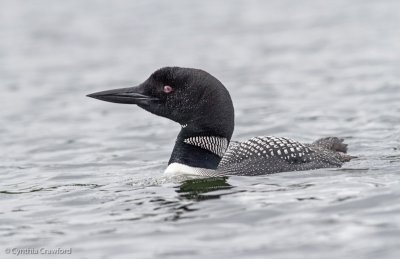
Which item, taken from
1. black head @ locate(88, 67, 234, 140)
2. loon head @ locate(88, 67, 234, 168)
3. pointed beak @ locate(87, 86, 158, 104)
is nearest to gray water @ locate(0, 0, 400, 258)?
loon head @ locate(88, 67, 234, 168)

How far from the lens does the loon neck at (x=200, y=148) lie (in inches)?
294

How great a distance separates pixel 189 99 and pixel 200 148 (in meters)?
0.37

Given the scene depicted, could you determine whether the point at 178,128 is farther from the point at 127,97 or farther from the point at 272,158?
the point at 272,158

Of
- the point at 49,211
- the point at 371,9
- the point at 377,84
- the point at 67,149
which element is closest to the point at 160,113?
the point at 49,211

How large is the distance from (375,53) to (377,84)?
226 cm

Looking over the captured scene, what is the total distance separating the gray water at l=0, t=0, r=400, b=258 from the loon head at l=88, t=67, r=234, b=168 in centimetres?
29

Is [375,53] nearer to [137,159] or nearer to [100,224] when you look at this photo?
[137,159]

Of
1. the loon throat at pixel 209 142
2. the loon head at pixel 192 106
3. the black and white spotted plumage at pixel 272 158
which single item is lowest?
the black and white spotted plumage at pixel 272 158

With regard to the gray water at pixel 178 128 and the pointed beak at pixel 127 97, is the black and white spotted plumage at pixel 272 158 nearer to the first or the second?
the gray water at pixel 178 128

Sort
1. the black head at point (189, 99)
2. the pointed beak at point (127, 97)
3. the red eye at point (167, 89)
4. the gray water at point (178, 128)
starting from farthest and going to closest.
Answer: the pointed beak at point (127, 97) < the red eye at point (167, 89) < the black head at point (189, 99) < the gray water at point (178, 128)

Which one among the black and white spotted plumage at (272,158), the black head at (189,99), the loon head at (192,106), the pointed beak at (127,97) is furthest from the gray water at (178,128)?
the pointed beak at (127,97)

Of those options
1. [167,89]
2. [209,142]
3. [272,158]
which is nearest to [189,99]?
[167,89]

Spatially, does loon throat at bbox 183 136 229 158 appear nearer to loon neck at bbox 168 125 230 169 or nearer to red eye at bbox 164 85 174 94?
loon neck at bbox 168 125 230 169

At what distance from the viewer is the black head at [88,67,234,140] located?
7.35 m
